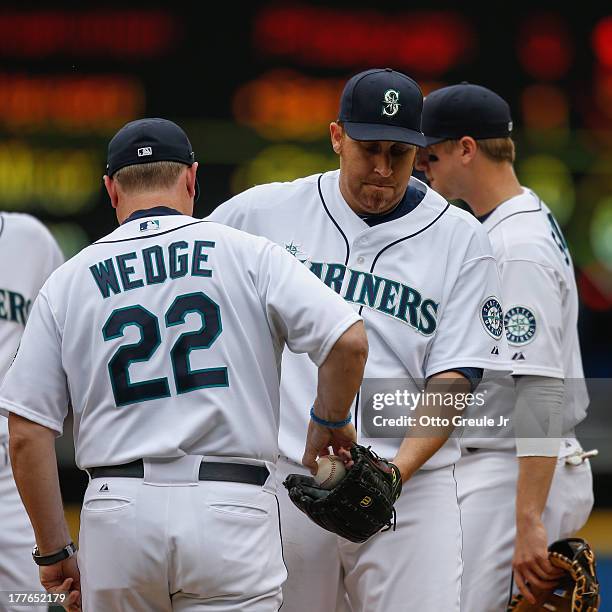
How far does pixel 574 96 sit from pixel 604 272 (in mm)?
830

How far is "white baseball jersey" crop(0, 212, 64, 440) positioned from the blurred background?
194 centimetres

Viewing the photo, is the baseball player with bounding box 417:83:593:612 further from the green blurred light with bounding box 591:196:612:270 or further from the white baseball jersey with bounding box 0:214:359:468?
the green blurred light with bounding box 591:196:612:270

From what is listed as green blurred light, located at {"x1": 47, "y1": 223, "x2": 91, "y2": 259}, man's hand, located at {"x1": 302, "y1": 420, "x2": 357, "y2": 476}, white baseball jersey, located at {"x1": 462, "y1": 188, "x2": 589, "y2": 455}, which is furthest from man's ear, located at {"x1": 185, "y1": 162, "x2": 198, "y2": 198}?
green blurred light, located at {"x1": 47, "y1": 223, "x2": 91, "y2": 259}

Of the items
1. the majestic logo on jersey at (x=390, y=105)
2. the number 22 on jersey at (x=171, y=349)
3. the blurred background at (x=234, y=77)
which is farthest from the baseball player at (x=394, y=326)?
the blurred background at (x=234, y=77)

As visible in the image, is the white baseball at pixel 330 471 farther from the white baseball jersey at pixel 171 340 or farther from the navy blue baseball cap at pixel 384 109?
the navy blue baseball cap at pixel 384 109

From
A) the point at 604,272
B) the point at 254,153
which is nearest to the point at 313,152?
the point at 254,153

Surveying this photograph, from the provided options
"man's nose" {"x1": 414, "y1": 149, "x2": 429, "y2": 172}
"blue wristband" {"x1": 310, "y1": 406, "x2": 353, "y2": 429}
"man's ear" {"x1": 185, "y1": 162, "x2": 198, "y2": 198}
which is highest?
"man's nose" {"x1": 414, "y1": 149, "x2": 429, "y2": 172}

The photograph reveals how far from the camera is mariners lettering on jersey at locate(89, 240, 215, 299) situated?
249 cm

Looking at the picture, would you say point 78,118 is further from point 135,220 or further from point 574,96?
point 135,220

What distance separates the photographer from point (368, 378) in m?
2.91

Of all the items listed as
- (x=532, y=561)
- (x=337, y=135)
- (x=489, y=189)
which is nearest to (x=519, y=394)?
(x=532, y=561)

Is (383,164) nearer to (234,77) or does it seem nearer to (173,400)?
(173,400)

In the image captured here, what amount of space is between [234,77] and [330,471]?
3.57 metres

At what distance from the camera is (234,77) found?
5.91 metres
